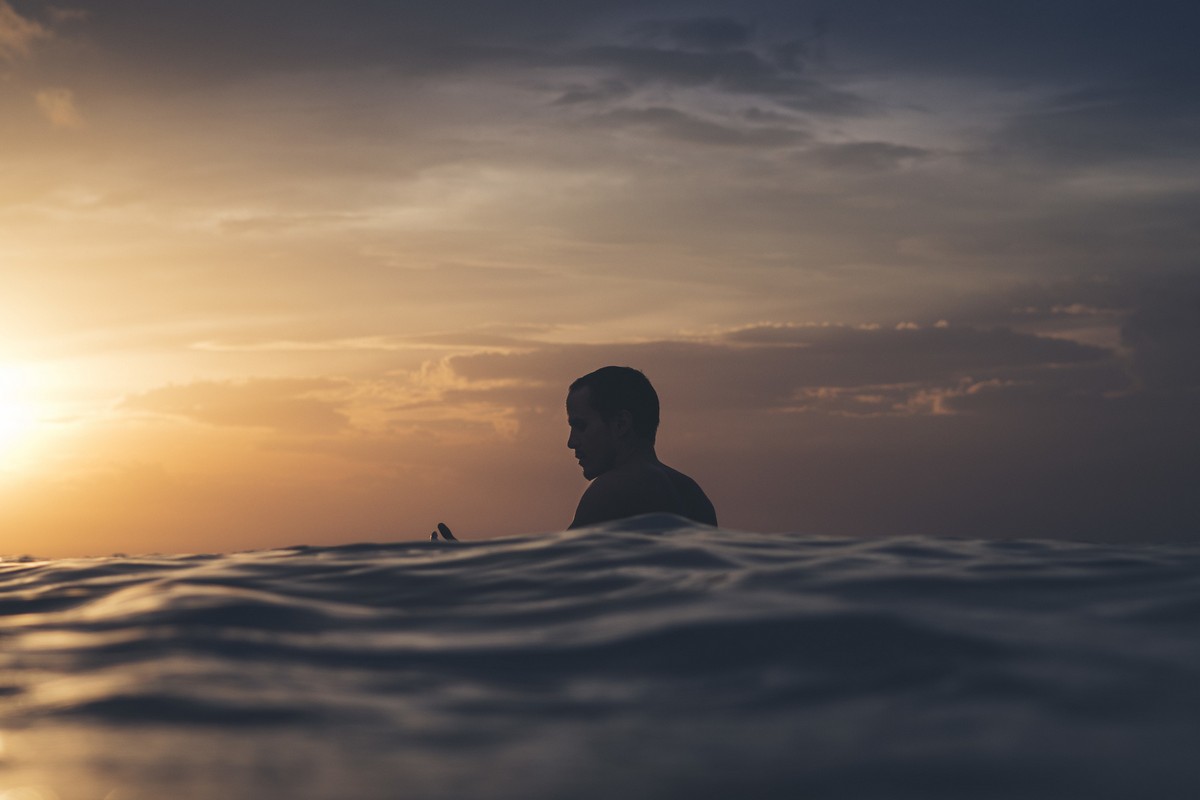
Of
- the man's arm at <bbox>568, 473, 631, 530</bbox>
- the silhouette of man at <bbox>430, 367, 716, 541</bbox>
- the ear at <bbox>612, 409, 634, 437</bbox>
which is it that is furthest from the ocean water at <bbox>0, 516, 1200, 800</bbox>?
the ear at <bbox>612, 409, 634, 437</bbox>

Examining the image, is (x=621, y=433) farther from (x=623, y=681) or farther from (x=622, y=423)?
(x=623, y=681)

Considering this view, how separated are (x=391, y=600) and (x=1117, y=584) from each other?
4.13 metres

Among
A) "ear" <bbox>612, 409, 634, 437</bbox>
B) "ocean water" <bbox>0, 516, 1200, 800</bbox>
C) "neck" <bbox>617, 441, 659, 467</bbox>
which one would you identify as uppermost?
"ear" <bbox>612, 409, 634, 437</bbox>

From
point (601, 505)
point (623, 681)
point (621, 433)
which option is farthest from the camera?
point (621, 433)

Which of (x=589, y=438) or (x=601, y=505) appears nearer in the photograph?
(x=601, y=505)

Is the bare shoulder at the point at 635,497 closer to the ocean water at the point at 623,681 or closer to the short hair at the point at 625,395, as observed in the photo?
the short hair at the point at 625,395

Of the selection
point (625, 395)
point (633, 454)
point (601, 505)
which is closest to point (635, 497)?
point (601, 505)

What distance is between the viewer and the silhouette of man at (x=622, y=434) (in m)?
10.8

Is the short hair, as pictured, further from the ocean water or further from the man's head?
the ocean water

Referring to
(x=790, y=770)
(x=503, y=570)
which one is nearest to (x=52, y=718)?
(x=790, y=770)

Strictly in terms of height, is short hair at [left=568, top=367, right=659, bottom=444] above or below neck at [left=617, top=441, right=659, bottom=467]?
above

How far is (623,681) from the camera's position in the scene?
4.64m

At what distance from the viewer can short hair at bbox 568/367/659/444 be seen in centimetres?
1100

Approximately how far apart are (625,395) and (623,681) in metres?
6.51
